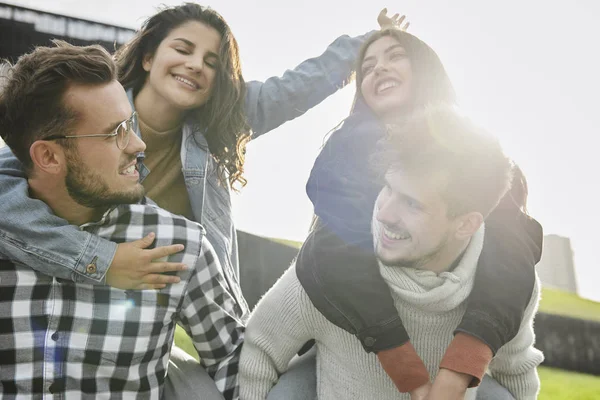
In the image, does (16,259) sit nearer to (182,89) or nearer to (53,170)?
(53,170)

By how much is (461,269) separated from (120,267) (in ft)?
3.18

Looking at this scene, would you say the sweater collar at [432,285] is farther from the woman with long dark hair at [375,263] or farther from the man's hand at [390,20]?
the man's hand at [390,20]

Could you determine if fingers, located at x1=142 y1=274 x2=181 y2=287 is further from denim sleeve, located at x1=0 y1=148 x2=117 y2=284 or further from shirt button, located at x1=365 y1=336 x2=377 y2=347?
shirt button, located at x1=365 y1=336 x2=377 y2=347

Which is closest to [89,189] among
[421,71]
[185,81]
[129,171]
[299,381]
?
[129,171]

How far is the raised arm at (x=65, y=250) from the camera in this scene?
1.67m

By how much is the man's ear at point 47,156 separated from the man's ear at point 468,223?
1185mm

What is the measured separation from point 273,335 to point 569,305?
599cm

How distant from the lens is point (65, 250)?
167 cm

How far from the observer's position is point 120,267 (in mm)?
1733

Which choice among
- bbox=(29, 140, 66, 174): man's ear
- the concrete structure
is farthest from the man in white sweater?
the concrete structure

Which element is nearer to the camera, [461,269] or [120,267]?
[461,269]

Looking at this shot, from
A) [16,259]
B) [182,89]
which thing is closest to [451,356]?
[16,259]

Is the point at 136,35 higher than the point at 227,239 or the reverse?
higher

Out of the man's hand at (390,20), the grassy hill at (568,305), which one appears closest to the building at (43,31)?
the grassy hill at (568,305)
